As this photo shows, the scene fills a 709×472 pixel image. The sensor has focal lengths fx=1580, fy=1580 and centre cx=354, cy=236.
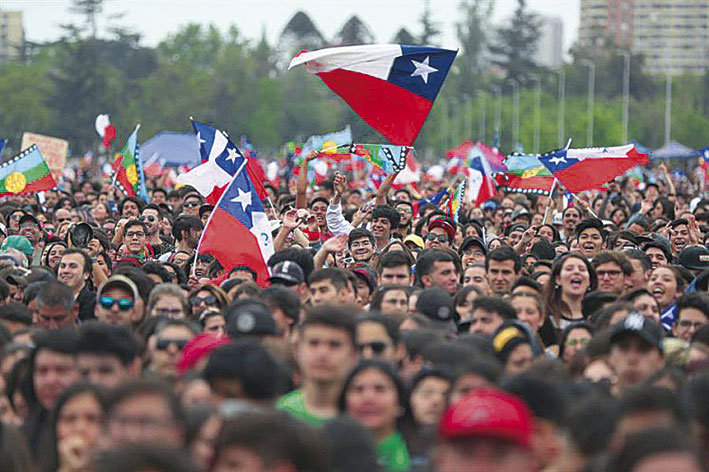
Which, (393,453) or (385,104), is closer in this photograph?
(393,453)

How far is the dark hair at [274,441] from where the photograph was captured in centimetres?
541

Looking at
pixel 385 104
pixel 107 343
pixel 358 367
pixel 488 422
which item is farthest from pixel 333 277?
pixel 385 104

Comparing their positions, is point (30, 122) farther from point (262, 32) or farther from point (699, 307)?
point (699, 307)

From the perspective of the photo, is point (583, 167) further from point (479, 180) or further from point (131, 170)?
point (131, 170)

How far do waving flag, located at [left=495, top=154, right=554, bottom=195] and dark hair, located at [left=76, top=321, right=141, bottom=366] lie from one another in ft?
44.7

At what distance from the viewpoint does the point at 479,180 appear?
22.6m

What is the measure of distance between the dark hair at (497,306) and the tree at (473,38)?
118 metres

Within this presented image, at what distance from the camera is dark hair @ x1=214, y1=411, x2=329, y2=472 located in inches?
213

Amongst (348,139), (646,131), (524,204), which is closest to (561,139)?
(646,131)

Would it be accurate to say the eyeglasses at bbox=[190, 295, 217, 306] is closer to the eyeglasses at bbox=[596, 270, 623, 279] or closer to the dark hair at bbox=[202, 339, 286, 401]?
the eyeglasses at bbox=[596, 270, 623, 279]

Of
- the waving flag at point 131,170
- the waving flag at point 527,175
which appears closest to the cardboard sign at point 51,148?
the waving flag at point 131,170

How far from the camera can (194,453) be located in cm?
613

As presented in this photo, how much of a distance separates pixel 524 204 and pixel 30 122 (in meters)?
78.6

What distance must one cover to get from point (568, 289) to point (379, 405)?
447cm
